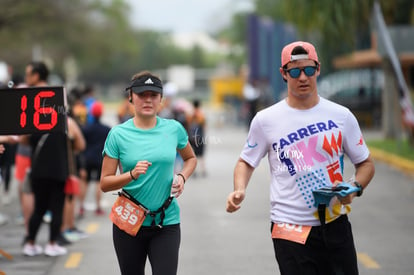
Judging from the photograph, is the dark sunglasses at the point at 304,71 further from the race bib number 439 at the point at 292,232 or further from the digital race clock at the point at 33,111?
the digital race clock at the point at 33,111

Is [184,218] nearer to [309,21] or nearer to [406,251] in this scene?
[406,251]

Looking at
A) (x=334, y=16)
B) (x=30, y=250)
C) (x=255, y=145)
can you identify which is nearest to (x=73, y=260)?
(x=30, y=250)

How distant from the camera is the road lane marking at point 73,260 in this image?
947cm

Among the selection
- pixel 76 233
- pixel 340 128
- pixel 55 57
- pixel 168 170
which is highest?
pixel 340 128

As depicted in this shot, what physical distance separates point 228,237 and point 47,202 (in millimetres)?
2440

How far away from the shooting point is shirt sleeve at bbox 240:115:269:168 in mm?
5562

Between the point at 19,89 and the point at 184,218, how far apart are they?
5.57m

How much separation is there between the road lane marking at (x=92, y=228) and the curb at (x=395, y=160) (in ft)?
28.0

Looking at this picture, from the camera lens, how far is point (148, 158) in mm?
5879

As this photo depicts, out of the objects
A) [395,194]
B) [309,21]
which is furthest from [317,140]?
[309,21]

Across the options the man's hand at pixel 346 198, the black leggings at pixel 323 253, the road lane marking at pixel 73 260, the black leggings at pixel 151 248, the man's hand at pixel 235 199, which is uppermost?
the man's hand at pixel 346 198

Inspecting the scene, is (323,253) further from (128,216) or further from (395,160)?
(395,160)

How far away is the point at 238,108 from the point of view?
47.4 meters

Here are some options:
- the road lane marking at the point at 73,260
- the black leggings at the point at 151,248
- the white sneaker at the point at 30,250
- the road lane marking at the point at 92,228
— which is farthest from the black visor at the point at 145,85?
the road lane marking at the point at 92,228
